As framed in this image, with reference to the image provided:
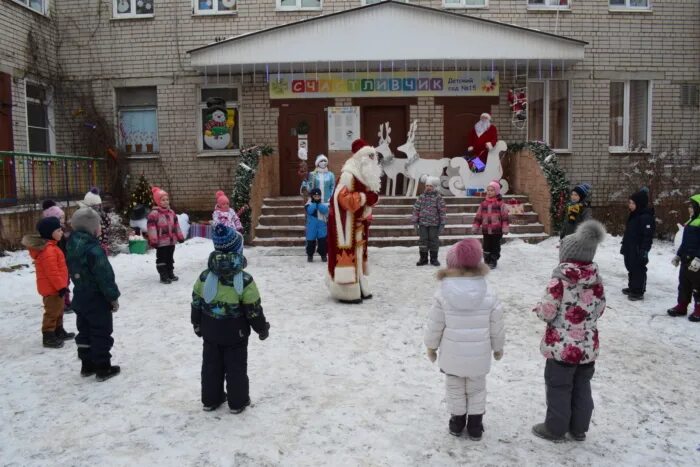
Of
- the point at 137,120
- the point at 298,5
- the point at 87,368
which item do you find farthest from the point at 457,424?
the point at 137,120

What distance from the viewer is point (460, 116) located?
49.0 ft

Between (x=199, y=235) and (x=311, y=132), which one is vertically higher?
(x=311, y=132)

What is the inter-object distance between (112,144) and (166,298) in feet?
28.2

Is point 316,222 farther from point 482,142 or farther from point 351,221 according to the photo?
Answer: point 482,142

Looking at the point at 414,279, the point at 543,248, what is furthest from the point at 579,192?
the point at 543,248

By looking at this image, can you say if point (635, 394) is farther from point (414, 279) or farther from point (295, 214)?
point (295, 214)

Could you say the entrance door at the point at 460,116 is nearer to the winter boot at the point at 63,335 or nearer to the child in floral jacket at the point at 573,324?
the winter boot at the point at 63,335

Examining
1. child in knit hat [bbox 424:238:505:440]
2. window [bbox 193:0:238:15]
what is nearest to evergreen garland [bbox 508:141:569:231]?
window [bbox 193:0:238:15]

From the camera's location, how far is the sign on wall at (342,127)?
14.8 metres

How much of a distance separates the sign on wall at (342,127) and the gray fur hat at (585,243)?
36.8ft

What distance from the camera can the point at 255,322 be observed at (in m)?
4.17

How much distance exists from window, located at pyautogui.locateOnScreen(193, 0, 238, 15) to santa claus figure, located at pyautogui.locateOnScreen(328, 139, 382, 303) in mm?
9289

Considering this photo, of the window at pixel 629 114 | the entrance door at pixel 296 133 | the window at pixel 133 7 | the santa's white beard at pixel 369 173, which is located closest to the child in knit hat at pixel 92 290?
the santa's white beard at pixel 369 173

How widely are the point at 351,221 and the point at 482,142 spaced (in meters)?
7.56
